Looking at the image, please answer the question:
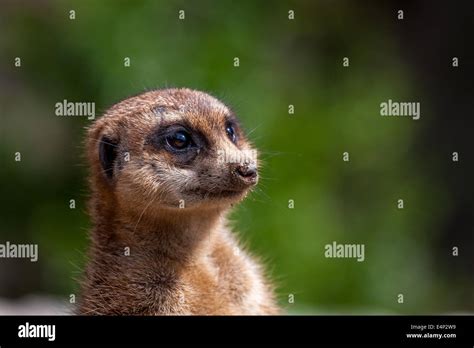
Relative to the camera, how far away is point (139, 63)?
959 cm

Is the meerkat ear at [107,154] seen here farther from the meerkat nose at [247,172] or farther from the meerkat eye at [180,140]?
the meerkat nose at [247,172]

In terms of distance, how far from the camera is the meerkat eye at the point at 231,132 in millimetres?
6130

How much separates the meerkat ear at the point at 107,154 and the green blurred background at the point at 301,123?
9.49ft

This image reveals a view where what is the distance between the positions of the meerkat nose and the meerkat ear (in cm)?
90

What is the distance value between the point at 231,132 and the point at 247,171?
1.92 ft

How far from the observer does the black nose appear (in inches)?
223

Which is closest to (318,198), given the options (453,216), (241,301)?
(453,216)

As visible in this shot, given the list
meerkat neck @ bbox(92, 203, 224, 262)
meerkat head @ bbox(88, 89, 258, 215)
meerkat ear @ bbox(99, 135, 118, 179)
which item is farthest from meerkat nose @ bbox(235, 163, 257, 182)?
meerkat ear @ bbox(99, 135, 118, 179)

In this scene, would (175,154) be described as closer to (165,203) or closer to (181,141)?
(181,141)

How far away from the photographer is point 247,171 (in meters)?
5.66

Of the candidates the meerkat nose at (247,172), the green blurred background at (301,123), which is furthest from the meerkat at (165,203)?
the green blurred background at (301,123)

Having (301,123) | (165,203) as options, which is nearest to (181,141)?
(165,203)

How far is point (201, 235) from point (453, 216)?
5735mm

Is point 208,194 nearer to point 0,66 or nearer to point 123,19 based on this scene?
point 123,19
